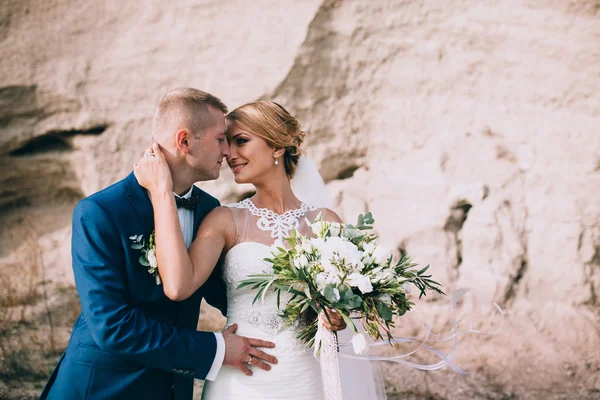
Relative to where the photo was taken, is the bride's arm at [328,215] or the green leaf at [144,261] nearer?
the green leaf at [144,261]

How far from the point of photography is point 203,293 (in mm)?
3062

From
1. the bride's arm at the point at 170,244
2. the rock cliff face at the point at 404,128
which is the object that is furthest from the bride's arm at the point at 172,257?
the rock cliff face at the point at 404,128

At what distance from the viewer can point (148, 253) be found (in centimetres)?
260

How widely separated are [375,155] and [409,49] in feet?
3.41

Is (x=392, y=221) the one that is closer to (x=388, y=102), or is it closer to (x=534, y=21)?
(x=388, y=102)

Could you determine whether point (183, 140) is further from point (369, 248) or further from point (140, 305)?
point (369, 248)

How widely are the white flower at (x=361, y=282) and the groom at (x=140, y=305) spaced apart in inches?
23.8

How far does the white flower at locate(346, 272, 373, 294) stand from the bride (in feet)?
0.85

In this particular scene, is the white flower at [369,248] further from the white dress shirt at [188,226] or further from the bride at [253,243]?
the white dress shirt at [188,226]

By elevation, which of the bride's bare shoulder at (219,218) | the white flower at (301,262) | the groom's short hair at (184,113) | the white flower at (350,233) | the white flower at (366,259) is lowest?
the white flower at (366,259)

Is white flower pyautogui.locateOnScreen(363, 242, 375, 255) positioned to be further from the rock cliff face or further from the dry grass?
the dry grass

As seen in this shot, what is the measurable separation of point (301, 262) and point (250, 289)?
0.49m

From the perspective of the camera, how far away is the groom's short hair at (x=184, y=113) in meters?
2.80

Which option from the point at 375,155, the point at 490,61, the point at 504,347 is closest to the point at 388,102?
the point at 375,155
